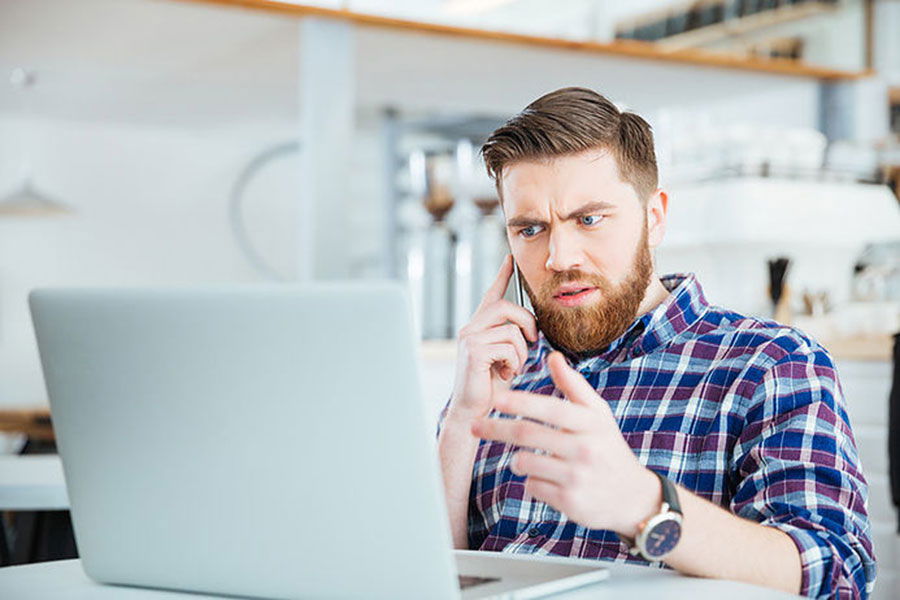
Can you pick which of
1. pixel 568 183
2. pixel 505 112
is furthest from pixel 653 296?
pixel 505 112

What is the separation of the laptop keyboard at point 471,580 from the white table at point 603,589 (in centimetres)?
6

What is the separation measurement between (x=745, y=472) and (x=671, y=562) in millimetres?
231

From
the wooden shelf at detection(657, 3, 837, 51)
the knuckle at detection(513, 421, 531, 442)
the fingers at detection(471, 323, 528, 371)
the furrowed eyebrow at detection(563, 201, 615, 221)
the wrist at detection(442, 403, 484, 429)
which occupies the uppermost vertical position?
the wooden shelf at detection(657, 3, 837, 51)

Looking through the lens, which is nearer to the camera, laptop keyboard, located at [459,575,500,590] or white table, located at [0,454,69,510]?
laptop keyboard, located at [459,575,500,590]

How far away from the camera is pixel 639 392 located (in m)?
1.32

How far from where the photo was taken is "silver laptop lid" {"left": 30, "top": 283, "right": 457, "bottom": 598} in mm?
800

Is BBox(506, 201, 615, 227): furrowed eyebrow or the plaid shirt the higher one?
BBox(506, 201, 615, 227): furrowed eyebrow

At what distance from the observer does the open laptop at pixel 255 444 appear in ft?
2.62

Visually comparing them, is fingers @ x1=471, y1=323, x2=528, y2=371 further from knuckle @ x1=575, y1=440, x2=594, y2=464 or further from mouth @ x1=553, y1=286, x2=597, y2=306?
knuckle @ x1=575, y1=440, x2=594, y2=464

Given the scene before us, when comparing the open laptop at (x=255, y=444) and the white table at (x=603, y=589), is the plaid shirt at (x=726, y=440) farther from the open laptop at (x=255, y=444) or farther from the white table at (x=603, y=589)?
the open laptop at (x=255, y=444)

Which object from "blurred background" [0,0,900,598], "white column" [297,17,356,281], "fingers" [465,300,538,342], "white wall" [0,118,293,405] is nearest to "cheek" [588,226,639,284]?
"fingers" [465,300,538,342]

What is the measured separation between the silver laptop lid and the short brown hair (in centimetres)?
61

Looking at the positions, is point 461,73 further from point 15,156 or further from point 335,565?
point 15,156

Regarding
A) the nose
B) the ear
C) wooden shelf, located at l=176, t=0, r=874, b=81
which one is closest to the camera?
the nose
